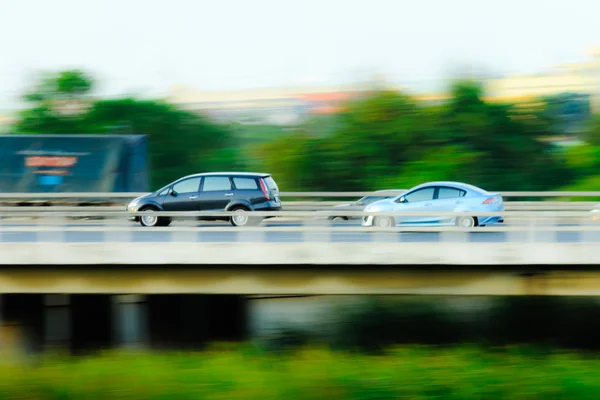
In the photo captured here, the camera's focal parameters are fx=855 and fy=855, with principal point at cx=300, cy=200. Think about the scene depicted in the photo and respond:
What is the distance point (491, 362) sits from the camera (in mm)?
13102

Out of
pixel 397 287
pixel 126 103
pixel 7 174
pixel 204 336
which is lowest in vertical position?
pixel 204 336

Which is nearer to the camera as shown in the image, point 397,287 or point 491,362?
point 491,362

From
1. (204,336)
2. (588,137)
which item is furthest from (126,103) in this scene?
(204,336)

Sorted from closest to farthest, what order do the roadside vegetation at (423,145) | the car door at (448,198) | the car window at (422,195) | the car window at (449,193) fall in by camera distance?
the car door at (448,198) < the car window at (449,193) < the car window at (422,195) < the roadside vegetation at (423,145)

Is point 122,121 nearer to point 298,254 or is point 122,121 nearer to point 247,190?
point 247,190

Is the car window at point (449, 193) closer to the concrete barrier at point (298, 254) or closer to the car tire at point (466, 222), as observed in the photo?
the car tire at point (466, 222)

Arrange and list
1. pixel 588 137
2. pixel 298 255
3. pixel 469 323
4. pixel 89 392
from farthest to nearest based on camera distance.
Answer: pixel 588 137 < pixel 469 323 < pixel 298 255 < pixel 89 392

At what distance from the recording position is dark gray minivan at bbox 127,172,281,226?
19.1 meters

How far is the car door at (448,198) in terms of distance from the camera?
17.6 m

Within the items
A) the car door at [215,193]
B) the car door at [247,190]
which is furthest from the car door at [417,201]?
the car door at [215,193]

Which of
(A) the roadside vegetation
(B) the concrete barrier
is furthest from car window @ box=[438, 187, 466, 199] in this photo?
(A) the roadside vegetation

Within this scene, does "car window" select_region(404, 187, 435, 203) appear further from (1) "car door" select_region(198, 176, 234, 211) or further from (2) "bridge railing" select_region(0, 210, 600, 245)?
(1) "car door" select_region(198, 176, 234, 211)

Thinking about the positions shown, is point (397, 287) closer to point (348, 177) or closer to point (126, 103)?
point (348, 177)

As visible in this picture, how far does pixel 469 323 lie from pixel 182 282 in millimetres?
8490
